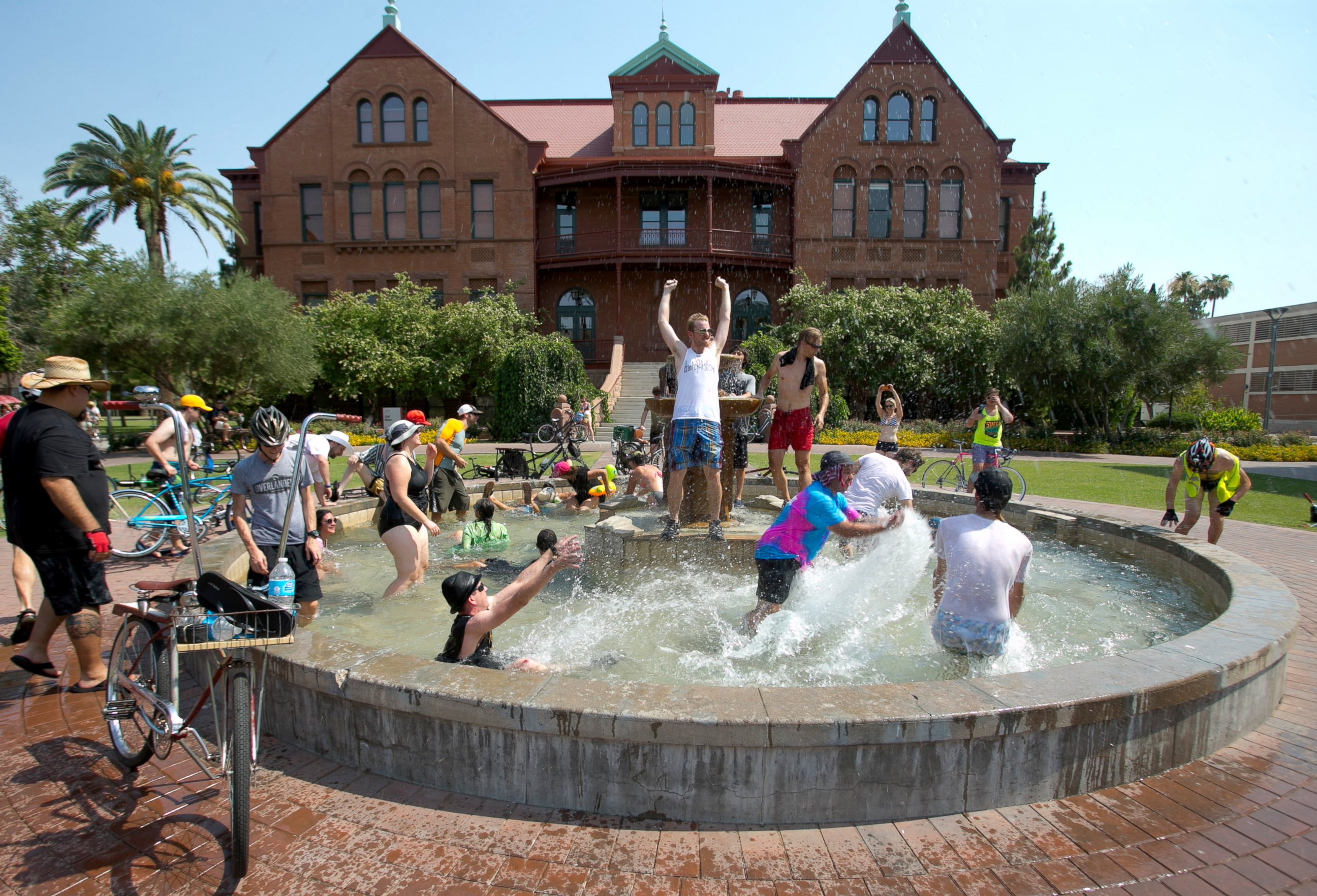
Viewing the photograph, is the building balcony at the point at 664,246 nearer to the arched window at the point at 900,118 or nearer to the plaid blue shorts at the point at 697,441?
the arched window at the point at 900,118

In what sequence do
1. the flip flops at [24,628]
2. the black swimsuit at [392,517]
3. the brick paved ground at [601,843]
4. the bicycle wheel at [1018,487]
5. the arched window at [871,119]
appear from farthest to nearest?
the arched window at [871,119], the bicycle wheel at [1018,487], the black swimsuit at [392,517], the flip flops at [24,628], the brick paved ground at [601,843]

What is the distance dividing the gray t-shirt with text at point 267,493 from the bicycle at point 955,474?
10282 millimetres

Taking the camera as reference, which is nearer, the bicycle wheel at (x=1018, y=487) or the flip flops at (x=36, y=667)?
the flip flops at (x=36, y=667)

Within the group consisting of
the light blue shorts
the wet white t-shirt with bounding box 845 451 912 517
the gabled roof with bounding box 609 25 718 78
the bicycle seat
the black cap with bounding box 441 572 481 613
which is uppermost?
the gabled roof with bounding box 609 25 718 78

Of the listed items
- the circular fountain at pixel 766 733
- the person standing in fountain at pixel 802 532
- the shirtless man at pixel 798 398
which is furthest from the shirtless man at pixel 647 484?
the circular fountain at pixel 766 733

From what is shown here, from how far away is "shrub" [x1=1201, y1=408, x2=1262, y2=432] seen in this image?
2658 cm

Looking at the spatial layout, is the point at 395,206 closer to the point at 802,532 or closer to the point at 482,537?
the point at 482,537

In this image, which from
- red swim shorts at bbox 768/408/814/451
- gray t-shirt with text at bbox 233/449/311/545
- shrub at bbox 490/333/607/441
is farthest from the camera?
shrub at bbox 490/333/607/441

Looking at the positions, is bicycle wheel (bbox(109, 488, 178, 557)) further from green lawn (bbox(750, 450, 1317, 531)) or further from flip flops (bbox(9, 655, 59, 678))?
green lawn (bbox(750, 450, 1317, 531))

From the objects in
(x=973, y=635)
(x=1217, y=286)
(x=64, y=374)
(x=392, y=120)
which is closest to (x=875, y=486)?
(x=973, y=635)

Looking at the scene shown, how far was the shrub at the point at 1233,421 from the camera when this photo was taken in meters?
26.6

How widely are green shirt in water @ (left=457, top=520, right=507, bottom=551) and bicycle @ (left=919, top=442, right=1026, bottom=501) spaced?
7883 millimetres

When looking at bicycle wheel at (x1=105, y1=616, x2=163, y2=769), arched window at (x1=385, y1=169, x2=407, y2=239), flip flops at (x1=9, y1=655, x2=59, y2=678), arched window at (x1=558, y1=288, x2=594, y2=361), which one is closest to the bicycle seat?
bicycle wheel at (x1=105, y1=616, x2=163, y2=769)

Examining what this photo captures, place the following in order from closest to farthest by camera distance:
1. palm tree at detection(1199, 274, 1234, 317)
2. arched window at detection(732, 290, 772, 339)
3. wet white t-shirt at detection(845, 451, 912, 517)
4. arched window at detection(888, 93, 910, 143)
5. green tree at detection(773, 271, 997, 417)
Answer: wet white t-shirt at detection(845, 451, 912, 517)
green tree at detection(773, 271, 997, 417)
arched window at detection(888, 93, 910, 143)
arched window at detection(732, 290, 772, 339)
palm tree at detection(1199, 274, 1234, 317)
